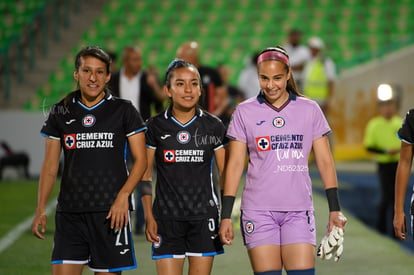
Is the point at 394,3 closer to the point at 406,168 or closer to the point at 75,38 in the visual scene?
the point at 75,38

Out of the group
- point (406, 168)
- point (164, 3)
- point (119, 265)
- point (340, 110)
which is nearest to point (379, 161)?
point (406, 168)

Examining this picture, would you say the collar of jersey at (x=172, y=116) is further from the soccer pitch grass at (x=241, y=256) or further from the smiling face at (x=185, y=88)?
the soccer pitch grass at (x=241, y=256)

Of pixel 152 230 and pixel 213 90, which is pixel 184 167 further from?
pixel 213 90

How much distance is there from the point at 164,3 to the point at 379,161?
1587cm

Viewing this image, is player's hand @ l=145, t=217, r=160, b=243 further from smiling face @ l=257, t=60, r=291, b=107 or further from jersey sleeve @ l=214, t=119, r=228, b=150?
smiling face @ l=257, t=60, r=291, b=107

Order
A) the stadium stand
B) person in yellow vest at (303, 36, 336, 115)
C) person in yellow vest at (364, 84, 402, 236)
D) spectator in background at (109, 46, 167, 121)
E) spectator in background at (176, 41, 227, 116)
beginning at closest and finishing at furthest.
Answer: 1. spectator in background at (109, 46, 167, 121)
2. spectator in background at (176, 41, 227, 116)
3. person in yellow vest at (364, 84, 402, 236)
4. person in yellow vest at (303, 36, 336, 115)
5. the stadium stand

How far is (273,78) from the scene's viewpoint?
4496mm

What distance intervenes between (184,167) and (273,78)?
78 centimetres

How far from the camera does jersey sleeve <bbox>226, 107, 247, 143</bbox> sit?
4.53 meters

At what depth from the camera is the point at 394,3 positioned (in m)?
24.2

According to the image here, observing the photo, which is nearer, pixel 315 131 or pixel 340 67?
pixel 315 131

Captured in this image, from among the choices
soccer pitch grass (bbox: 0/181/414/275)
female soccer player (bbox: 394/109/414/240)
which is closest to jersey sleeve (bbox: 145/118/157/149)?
female soccer player (bbox: 394/109/414/240)

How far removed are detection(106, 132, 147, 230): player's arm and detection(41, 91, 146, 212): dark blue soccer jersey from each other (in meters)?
0.06

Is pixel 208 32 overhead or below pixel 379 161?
overhead
